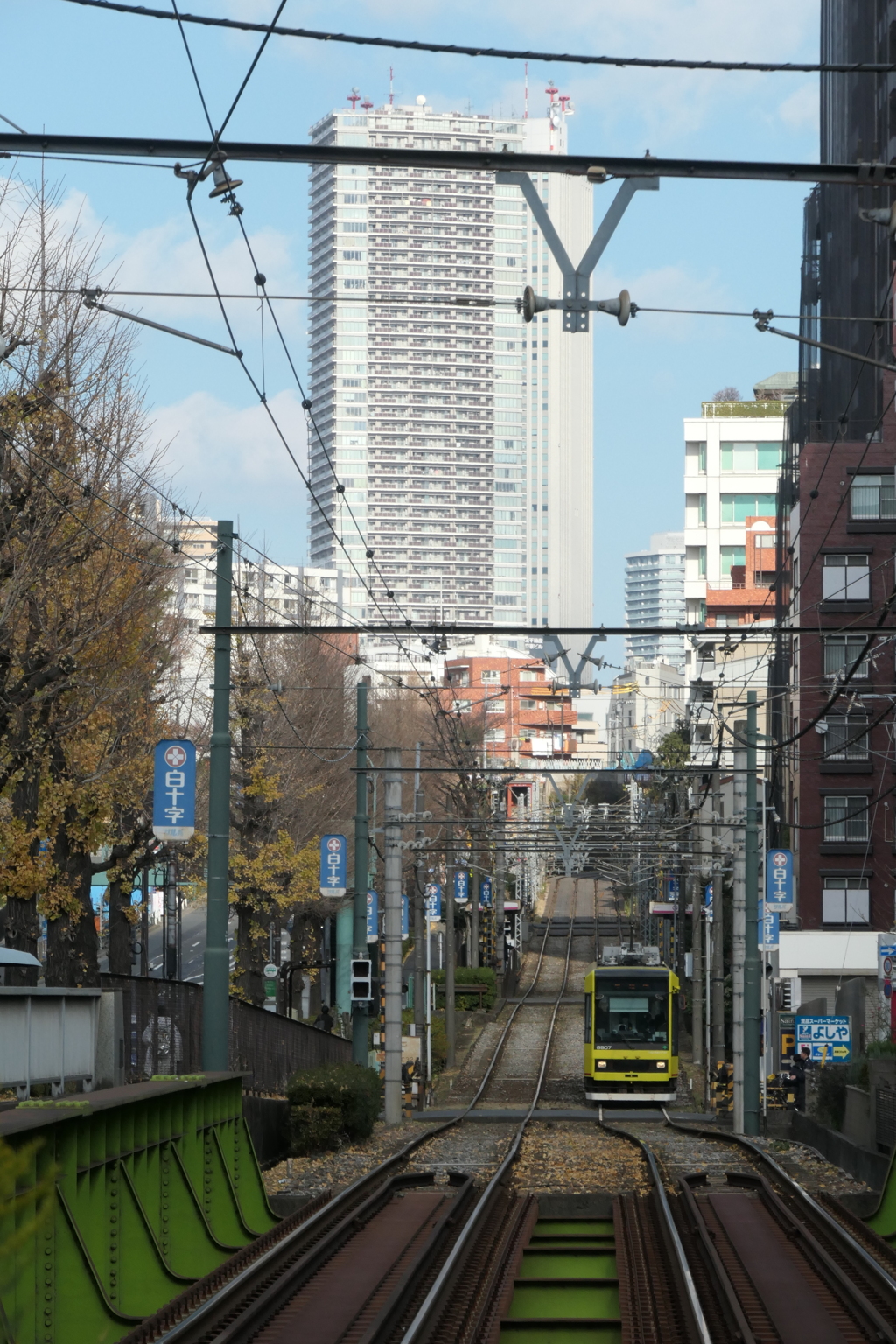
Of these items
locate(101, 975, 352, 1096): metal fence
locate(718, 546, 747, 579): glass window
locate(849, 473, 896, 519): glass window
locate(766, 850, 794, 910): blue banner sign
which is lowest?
locate(101, 975, 352, 1096): metal fence

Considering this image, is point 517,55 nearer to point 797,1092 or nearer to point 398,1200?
point 398,1200

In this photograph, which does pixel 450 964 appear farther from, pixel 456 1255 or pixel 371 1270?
pixel 371 1270

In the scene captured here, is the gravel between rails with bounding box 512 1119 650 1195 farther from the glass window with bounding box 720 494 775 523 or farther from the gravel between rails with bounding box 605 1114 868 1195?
the glass window with bounding box 720 494 775 523

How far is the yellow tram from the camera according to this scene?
1661 inches

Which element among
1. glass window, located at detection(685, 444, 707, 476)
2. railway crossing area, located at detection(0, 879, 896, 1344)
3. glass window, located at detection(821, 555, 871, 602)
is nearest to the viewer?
railway crossing area, located at detection(0, 879, 896, 1344)

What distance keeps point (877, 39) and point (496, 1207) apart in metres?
44.5

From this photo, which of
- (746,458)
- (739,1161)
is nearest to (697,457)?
(746,458)

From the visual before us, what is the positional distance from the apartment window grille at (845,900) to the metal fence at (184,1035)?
104ft

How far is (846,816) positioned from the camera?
Result: 189 ft

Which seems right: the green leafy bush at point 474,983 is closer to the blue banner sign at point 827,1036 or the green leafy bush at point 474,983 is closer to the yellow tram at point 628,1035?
the yellow tram at point 628,1035

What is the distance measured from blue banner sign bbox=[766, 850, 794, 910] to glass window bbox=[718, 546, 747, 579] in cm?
6640

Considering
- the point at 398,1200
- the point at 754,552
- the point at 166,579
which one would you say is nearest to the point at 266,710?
the point at 166,579

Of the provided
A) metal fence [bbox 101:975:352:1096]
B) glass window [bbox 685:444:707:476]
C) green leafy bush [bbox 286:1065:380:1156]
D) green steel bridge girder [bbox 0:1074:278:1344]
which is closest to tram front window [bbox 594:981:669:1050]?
metal fence [bbox 101:975:352:1096]

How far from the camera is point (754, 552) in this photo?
93812 millimetres
